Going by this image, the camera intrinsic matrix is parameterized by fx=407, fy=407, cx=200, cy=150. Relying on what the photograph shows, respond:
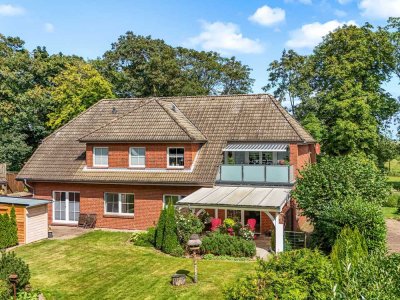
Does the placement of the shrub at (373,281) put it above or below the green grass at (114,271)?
above

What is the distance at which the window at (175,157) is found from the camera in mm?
27141

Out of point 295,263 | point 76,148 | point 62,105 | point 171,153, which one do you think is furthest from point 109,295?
point 62,105

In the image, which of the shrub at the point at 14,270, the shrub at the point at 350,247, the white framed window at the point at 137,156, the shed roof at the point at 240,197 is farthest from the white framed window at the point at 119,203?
the shrub at the point at 350,247

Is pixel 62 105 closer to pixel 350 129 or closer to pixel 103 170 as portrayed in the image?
pixel 103 170

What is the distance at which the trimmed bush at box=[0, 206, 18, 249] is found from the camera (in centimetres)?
2297

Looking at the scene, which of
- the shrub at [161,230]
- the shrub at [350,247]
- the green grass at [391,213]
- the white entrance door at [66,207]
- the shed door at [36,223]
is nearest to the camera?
the shrub at [350,247]

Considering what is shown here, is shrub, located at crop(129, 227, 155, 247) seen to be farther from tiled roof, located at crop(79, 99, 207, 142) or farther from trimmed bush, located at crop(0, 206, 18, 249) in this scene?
trimmed bush, located at crop(0, 206, 18, 249)

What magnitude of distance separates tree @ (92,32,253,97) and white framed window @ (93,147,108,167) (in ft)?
101

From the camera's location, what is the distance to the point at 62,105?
161ft

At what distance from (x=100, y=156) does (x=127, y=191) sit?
3.38 m

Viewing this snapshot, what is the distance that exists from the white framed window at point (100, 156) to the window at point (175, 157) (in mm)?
4743

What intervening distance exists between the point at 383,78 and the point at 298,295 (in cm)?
4051

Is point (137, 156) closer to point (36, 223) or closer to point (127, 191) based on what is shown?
point (127, 191)

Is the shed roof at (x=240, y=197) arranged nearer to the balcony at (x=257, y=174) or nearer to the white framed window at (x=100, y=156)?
the balcony at (x=257, y=174)
